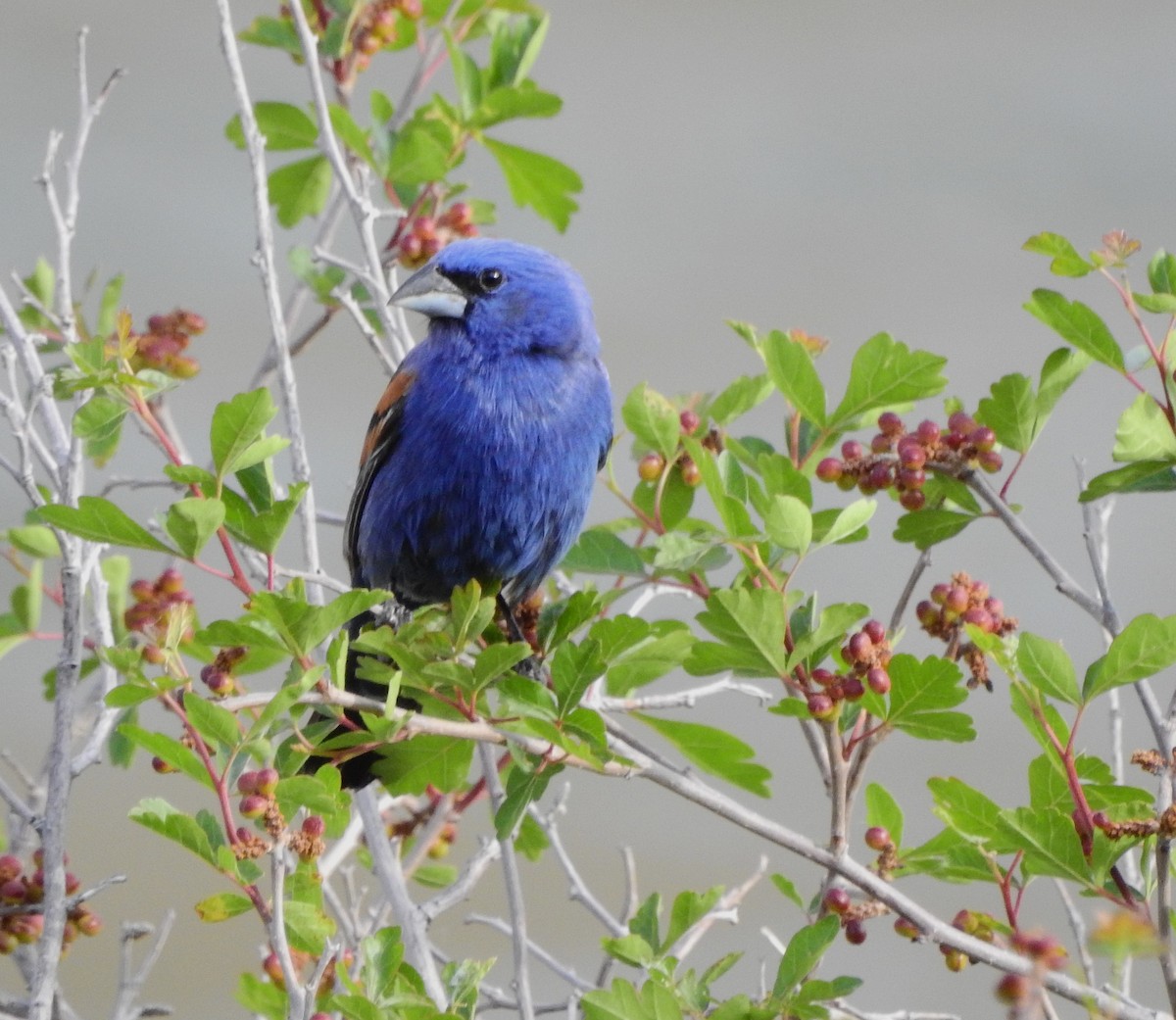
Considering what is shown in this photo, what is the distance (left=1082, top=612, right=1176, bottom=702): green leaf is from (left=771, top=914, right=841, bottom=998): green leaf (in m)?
0.37

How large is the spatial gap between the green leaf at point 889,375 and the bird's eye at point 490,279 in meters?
1.03

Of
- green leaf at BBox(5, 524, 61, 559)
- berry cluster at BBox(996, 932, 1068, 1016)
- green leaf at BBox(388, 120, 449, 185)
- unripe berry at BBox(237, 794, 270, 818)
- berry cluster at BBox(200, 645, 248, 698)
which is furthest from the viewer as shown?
green leaf at BBox(388, 120, 449, 185)

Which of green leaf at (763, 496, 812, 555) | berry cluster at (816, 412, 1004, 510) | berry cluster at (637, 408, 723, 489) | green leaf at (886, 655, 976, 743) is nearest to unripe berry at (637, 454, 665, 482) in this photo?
berry cluster at (637, 408, 723, 489)

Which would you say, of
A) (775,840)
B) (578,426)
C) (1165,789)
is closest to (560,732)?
(775,840)

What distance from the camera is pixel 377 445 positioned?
2869mm

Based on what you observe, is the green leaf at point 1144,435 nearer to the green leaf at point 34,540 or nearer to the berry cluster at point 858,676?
the berry cluster at point 858,676

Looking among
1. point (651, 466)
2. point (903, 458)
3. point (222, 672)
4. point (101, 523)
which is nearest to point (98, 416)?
point (101, 523)

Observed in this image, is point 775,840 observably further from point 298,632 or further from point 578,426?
point 578,426

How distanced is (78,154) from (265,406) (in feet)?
3.02

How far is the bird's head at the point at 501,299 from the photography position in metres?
2.79

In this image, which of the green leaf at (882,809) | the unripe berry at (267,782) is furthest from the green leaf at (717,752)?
the unripe berry at (267,782)

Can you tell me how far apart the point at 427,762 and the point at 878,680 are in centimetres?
63

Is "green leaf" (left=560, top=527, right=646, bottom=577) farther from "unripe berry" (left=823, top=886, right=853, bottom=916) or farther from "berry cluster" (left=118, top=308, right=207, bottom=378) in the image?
"berry cluster" (left=118, top=308, right=207, bottom=378)

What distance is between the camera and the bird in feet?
8.91
